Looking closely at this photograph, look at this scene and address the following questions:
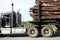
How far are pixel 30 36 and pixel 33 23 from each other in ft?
4.64

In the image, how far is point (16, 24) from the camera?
820 inches

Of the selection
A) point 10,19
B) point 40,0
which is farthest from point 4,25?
point 40,0

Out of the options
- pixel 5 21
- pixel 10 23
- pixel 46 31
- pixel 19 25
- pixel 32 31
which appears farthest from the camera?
pixel 19 25

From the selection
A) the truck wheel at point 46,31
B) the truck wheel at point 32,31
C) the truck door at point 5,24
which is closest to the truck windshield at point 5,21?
the truck door at point 5,24

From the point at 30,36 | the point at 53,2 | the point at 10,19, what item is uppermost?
the point at 53,2

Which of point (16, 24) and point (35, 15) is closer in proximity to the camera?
point (35, 15)

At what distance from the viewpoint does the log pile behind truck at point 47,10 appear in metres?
19.4

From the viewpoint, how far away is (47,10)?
19438mm

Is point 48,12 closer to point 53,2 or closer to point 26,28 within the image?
point 53,2

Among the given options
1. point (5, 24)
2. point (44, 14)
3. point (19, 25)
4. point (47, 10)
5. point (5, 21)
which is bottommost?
point (19, 25)

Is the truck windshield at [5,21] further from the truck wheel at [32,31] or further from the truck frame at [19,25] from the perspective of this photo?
the truck wheel at [32,31]

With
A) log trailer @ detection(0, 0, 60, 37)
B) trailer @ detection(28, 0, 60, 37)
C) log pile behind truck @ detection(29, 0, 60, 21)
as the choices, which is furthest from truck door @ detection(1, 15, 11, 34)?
log pile behind truck @ detection(29, 0, 60, 21)

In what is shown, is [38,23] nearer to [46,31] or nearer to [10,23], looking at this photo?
[46,31]

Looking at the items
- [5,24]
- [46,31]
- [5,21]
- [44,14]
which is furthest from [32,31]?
[5,21]
